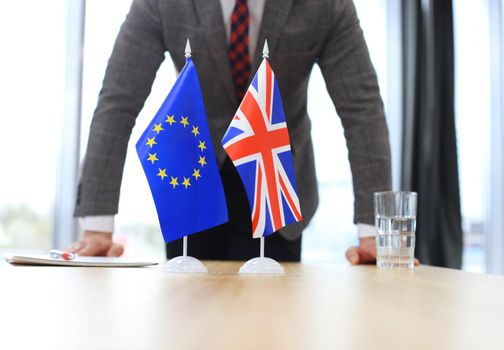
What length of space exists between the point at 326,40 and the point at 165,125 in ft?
2.22

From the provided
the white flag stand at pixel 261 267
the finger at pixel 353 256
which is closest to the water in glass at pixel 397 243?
the finger at pixel 353 256

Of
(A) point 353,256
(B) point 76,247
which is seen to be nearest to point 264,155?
(A) point 353,256

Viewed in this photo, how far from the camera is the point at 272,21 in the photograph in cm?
149

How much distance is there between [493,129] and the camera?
390cm

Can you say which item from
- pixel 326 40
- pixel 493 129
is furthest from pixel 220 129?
pixel 493 129

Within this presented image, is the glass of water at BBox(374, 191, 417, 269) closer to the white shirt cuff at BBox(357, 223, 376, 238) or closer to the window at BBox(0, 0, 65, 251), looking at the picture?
the white shirt cuff at BBox(357, 223, 376, 238)

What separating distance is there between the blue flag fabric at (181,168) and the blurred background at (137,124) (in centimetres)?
202

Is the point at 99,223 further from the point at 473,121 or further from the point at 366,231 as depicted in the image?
the point at 473,121

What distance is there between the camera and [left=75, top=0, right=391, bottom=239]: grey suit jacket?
1.45m

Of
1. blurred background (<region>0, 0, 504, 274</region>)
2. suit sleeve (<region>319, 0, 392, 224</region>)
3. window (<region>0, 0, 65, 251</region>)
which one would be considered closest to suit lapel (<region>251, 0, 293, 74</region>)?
suit sleeve (<region>319, 0, 392, 224</region>)

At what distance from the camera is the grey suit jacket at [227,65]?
145cm

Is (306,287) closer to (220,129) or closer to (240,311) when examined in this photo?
(240,311)

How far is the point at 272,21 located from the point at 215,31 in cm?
14

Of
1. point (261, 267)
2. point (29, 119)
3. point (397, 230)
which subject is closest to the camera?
point (261, 267)
